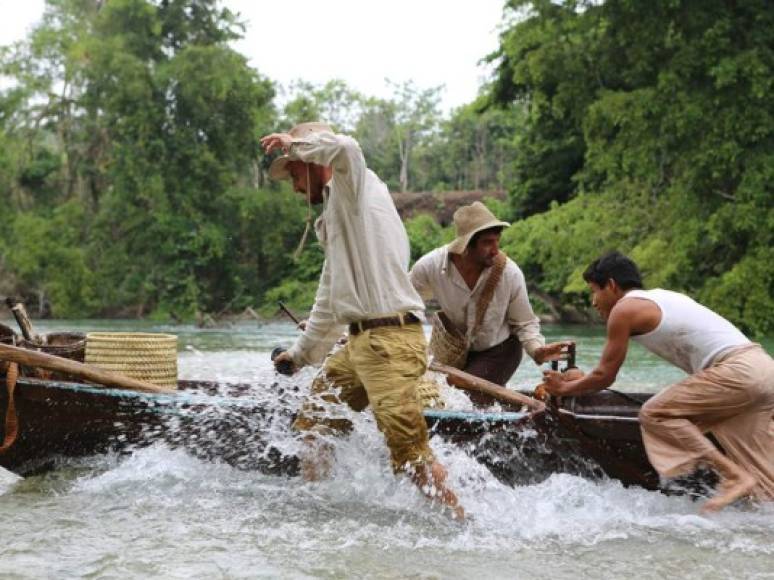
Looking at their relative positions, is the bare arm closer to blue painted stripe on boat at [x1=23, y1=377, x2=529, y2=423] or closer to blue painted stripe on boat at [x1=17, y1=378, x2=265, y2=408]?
blue painted stripe on boat at [x1=23, y1=377, x2=529, y2=423]

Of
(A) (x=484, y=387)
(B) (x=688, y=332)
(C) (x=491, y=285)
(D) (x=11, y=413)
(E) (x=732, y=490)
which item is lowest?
(E) (x=732, y=490)

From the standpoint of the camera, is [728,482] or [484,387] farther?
[484,387]

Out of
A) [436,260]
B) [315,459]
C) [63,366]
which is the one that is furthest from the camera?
[436,260]

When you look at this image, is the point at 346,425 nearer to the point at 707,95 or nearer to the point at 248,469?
the point at 248,469

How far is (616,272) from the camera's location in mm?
4934

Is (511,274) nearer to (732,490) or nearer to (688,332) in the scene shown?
(688,332)

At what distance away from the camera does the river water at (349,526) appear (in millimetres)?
4254

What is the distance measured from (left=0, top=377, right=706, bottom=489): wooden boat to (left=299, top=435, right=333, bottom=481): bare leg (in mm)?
320

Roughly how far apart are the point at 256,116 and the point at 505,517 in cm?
3621

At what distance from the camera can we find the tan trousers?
15.7 ft

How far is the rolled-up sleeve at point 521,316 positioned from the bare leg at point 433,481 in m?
1.62

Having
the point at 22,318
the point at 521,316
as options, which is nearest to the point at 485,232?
the point at 521,316

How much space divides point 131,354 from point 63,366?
0.54 metres

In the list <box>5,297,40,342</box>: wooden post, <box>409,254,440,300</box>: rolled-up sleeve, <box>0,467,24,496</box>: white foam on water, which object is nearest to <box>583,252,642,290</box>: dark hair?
<box>409,254,440,300</box>: rolled-up sleeve
